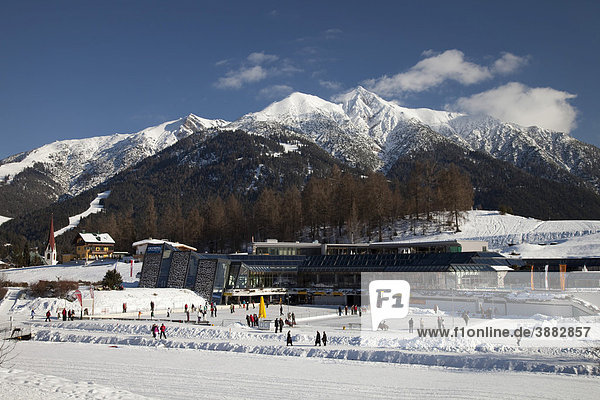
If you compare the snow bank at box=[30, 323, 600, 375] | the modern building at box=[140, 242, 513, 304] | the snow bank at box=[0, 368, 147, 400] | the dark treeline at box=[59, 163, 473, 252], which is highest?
the dark treeline at box=[59, 163, 473, 252]

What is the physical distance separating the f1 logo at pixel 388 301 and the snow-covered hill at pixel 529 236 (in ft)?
110

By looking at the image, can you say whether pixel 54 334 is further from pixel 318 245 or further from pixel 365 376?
pixel 318 245

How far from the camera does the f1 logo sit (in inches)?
1592

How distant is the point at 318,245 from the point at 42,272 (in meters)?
44.9

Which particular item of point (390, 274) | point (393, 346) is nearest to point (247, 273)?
point (390, 274)

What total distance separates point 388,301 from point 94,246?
81051 mm

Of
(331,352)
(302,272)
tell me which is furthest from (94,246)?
(331,352)

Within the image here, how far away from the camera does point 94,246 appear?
108375 mm

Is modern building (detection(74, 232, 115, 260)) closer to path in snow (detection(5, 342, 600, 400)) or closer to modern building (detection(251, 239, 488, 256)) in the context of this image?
modern building (detection(251, 239, 488, 256))

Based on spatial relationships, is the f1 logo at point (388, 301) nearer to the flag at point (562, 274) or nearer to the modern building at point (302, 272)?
the modern building at point (302, 272)

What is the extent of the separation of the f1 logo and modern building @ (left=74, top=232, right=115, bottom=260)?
73246mm

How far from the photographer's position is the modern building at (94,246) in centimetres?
10775

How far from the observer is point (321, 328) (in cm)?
3797

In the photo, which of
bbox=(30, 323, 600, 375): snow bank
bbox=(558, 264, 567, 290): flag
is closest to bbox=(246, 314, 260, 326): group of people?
bbox=(30, 323, 600, 375): snow bank
